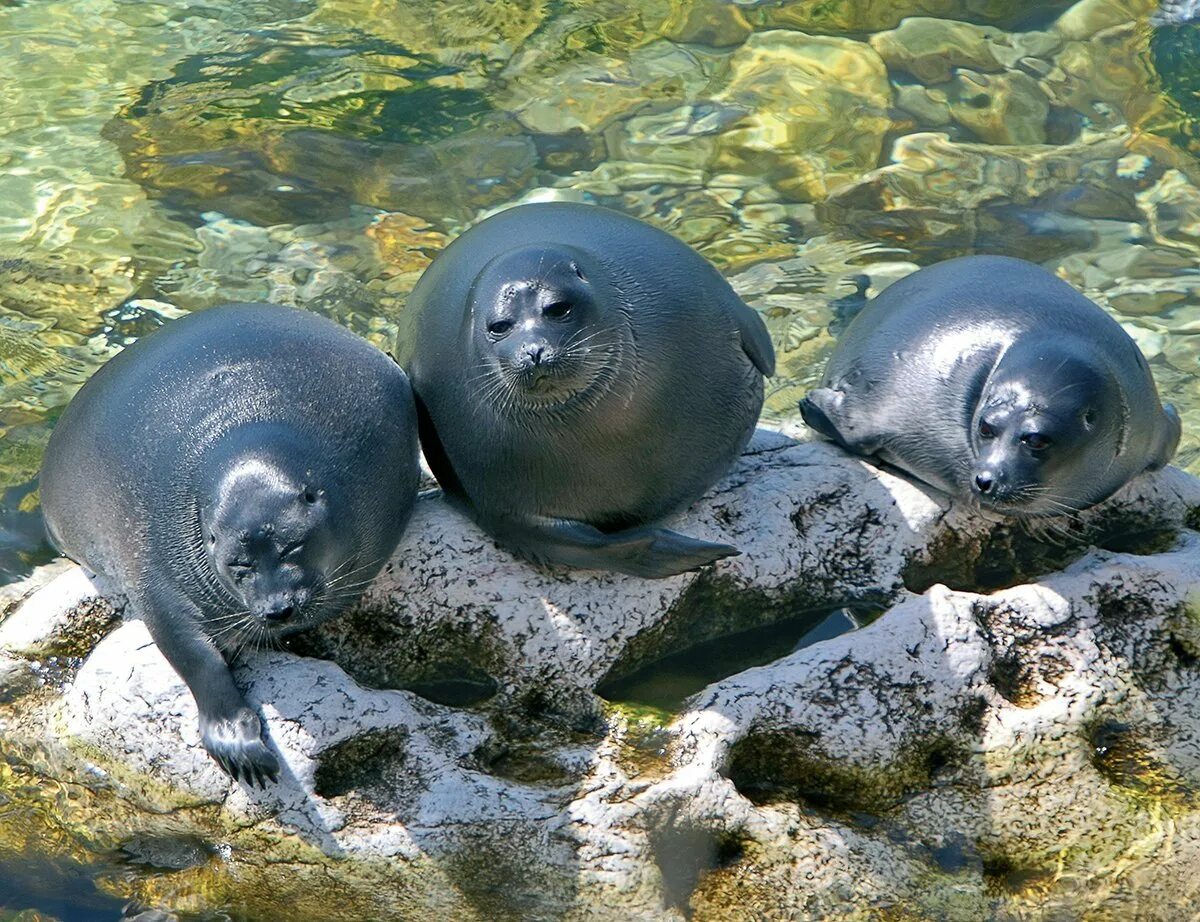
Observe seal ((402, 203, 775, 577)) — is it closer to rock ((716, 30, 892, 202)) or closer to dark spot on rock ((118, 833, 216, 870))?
dark spot on rock ((118, 833, 216, 870))

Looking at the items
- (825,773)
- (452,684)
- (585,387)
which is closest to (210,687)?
(452,684)

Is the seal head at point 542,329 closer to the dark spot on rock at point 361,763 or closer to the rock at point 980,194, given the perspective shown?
the dark spot on rock at point 361,763

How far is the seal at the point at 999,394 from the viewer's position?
17.2 feet

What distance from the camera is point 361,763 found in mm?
4773

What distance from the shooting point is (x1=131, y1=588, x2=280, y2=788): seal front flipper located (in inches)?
183

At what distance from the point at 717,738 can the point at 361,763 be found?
1.17 metres

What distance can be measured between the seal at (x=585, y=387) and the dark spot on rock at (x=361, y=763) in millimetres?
858

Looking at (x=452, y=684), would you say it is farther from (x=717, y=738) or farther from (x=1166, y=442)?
(x=1166, y=442)

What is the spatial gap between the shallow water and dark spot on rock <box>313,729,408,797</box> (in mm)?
3580

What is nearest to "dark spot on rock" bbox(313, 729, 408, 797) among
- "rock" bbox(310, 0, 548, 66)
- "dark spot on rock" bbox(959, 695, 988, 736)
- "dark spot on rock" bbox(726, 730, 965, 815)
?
"dark spot on rock" bbox(726, 730, 965, 815)

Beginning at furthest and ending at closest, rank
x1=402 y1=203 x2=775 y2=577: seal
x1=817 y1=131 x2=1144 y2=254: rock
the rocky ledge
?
x1=817 y1=131 x2=1144 y2=254: rock < x1=402 y1=203 x2=775 y2=577: seal < the rocky ledge

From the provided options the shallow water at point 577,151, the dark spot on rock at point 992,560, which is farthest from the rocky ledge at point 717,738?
the shallow water at point 577,151

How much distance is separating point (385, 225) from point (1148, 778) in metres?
5.80

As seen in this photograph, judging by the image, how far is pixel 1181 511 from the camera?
562cm
